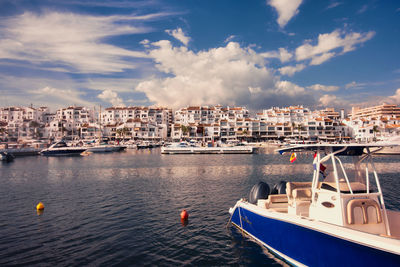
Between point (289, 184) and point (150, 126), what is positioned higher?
point (150, 126)

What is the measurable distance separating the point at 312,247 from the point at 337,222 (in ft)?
3.31

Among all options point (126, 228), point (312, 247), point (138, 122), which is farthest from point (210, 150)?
point (138, 122)

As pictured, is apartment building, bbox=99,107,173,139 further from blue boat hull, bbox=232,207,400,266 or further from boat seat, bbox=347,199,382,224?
boat seat, bbox=347,199,382,224

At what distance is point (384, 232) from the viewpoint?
7.47 metres

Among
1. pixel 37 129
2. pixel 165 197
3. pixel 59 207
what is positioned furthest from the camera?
pixel 37 129

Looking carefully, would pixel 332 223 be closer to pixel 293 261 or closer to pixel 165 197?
pixel 293 261

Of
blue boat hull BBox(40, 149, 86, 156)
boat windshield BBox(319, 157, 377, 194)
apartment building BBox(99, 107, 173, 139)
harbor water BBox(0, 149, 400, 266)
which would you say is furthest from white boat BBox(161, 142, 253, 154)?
boat windshield BBox(319, 157, 377, 194)

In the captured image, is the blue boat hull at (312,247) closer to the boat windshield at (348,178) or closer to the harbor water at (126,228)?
the harbor water at (126,228)

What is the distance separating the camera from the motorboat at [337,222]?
6090mm

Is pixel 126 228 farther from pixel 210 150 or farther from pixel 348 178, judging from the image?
pixel 210 150

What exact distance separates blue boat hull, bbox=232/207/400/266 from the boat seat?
1209 mm

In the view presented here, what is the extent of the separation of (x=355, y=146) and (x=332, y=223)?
2570mm

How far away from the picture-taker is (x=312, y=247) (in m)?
7.24

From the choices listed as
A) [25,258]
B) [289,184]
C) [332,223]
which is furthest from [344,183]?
[25,258]
